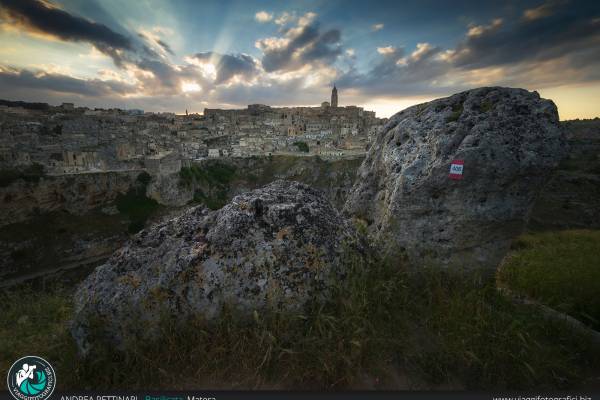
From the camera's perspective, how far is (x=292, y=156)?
73.7 metres

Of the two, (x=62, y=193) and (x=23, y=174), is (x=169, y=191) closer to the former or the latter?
(x=62, y=193)

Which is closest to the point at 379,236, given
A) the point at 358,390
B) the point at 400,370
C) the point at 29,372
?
the point at 400,370

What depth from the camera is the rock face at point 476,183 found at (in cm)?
459

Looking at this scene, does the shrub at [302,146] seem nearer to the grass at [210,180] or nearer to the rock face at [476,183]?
the grass at [210,180]

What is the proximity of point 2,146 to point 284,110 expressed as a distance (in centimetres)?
10543

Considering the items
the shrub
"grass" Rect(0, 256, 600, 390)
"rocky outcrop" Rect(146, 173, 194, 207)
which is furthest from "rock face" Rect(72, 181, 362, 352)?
the shrub

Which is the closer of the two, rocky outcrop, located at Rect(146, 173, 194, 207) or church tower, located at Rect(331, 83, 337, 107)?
rocky outcrop, located at Rect(146, 173, 194, 207)

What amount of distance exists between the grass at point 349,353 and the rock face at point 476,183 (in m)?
1.50

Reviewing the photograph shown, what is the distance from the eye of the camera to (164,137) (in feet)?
234

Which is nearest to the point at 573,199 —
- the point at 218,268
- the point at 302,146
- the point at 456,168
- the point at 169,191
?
the point at 456,168

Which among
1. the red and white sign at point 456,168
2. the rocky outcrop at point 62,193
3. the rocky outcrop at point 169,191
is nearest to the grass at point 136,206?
the rocky outcrop at point 62,193

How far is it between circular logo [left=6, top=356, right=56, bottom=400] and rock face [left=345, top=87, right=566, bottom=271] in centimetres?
438

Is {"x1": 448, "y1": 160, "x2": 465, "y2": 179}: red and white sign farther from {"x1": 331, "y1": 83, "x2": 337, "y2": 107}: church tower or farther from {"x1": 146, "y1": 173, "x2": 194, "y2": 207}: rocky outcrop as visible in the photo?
{"x1": 331, "y1": 83, "x2": 337, "y2": 107}: church tower

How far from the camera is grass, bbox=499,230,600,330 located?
394 cm
